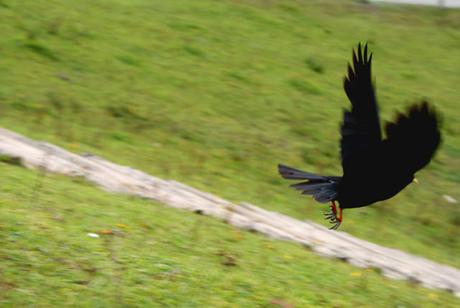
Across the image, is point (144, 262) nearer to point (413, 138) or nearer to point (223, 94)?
point (413, 138)

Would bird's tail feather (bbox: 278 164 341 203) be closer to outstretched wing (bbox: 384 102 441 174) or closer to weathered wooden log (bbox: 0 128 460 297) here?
outstretched wing (bbox: 384 102 441 174)

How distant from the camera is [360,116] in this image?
20.8ft

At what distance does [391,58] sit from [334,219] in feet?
47.6

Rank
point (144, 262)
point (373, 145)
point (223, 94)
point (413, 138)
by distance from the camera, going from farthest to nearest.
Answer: point (223, 94)
point (144, 262)
point (373, 145)
point (413, 138)

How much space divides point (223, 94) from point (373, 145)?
10020 millimetres

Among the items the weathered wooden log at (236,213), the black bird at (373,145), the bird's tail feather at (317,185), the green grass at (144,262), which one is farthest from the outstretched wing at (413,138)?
the weathered wooden log at (236,213)

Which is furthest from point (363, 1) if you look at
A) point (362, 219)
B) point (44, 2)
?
point (362, 219)

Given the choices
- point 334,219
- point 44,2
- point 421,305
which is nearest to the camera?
point 334,219

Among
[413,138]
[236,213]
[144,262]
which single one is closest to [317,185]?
[413,138]

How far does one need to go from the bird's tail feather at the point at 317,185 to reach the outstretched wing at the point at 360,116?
12.3 inches

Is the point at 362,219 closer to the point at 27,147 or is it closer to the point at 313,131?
the point at 313,131

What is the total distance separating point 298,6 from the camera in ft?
75.4

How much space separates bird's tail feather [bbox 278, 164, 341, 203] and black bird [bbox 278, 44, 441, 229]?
0.04 ft

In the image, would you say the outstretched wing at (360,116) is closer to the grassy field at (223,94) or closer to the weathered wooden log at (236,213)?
the grassy field at (223,94)
